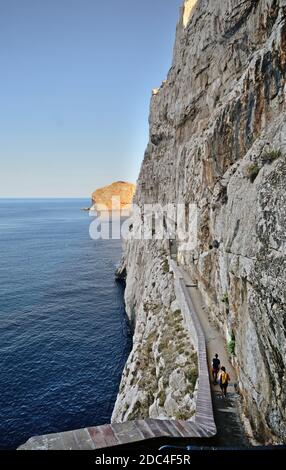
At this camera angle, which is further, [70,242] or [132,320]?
[70,242]

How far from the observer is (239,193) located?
16.4m

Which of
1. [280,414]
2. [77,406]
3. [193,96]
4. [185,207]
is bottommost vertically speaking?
[77,406]

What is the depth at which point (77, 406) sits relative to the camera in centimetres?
3184

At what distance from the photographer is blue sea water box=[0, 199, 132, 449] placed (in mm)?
30594

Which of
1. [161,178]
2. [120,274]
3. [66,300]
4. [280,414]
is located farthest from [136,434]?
[120,274]

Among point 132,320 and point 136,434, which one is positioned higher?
point 136,434

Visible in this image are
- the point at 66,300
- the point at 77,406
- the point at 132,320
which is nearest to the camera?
the point at 77,406

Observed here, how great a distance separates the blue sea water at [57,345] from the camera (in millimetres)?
30594

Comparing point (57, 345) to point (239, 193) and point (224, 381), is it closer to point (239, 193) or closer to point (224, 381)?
point (224, 381)

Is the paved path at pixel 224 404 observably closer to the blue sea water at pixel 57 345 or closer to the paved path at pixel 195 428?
the paved path at pixel 195 428

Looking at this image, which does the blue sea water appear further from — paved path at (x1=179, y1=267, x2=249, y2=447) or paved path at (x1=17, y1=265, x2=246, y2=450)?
paved path at (x1=17, y1=265, x2=246, y2=450)

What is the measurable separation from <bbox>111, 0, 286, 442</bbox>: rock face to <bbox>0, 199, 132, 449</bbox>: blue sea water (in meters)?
6.43

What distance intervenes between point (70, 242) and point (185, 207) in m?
79.3
